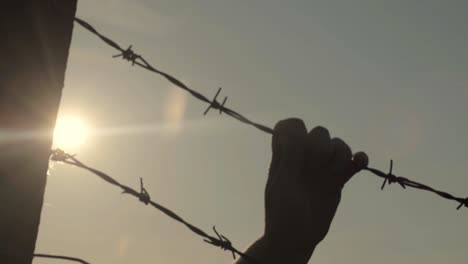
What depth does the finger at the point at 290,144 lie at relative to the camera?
374 centimetres

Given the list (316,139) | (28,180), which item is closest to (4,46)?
(28,180)

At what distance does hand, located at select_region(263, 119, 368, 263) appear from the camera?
369cm

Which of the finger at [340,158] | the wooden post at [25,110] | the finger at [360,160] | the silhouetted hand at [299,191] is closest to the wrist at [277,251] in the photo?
the silhouetted hand at [299,191]

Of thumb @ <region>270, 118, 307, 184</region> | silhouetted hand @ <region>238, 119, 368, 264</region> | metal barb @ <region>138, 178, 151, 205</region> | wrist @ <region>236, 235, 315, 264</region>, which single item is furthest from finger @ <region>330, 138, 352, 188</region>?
metal barb @ <region>138, 178, 151, 205</region>

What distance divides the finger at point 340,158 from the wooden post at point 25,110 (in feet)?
6.05

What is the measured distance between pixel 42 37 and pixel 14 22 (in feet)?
→ 0.38

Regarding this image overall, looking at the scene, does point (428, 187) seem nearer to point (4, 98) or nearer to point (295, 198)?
point (295, 198)

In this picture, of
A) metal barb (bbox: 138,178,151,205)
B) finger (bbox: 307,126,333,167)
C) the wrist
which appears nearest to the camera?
metal barb (bbox: 138,178,151,205)

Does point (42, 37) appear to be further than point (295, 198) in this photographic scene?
No

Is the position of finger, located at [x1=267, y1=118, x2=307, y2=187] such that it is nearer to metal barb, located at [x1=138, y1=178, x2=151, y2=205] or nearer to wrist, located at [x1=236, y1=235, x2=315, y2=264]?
wrist, located at [x1=236, y1=235, x2=315, y2=264]

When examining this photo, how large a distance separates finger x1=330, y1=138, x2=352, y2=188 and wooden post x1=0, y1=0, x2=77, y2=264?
184cm

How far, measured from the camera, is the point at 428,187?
3285mm

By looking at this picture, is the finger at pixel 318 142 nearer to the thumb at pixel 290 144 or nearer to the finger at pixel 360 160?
the thumb at pixel 290 144

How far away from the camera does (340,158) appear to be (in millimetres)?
3600
